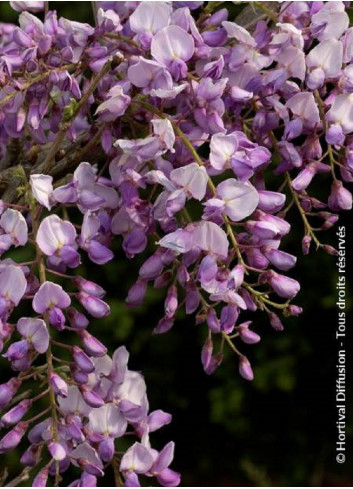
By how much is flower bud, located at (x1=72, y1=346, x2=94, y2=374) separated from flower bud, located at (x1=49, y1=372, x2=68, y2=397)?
24 mm

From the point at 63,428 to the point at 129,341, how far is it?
1.76m

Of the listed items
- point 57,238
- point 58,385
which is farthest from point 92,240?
point 58,385

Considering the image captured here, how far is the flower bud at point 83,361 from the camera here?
973 millimetres

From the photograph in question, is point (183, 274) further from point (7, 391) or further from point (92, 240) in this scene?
point (7, 391)

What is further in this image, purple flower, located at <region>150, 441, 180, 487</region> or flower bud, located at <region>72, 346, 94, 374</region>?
purple flower, located at <region>150, 441, 180, 487</region>

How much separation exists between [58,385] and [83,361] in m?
0.03

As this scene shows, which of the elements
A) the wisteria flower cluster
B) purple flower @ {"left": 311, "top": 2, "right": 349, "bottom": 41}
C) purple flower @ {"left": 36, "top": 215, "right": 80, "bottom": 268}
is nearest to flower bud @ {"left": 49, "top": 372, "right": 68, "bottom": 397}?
the wisteria flower cluster

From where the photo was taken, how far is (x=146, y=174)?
37.5 inches

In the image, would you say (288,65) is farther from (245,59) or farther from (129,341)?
(129,341)

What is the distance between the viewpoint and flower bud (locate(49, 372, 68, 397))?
959 millimetres

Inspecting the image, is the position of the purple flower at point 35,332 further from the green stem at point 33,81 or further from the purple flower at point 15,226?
the green stem at point 33,81

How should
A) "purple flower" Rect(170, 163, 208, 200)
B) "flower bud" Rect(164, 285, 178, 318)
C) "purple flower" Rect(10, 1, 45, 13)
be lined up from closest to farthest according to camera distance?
"purple flower" Rect(170, 163, 208, 200), "flower bud" Rect(164, 285, 178, 318), "purple flower" Rect(10, 1, 45, 13)

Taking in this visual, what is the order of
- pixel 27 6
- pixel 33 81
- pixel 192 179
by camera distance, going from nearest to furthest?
pixel 192 179 → pixel 33 81 → pixel 27 6

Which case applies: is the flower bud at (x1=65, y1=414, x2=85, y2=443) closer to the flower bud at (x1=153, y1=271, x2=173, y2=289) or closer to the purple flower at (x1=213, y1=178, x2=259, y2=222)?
the flower bud at (x1=153, y1=271, x2=173, y2=289)
